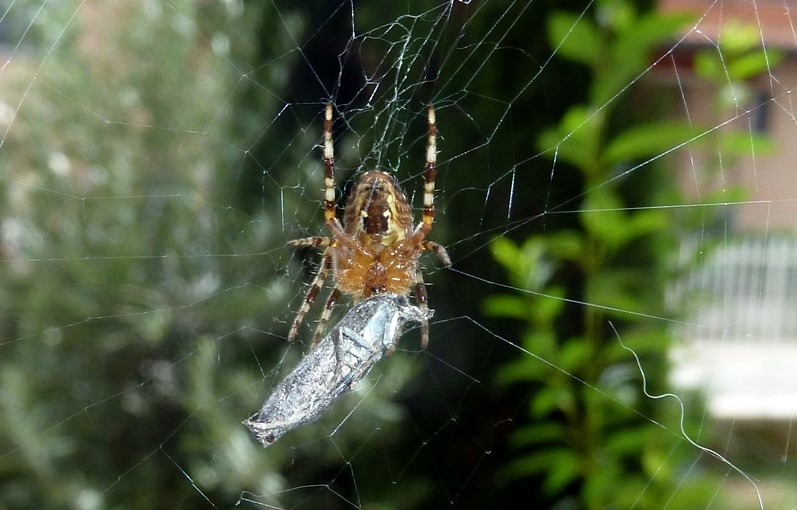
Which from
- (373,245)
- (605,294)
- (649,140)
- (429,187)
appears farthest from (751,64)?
(373,245)

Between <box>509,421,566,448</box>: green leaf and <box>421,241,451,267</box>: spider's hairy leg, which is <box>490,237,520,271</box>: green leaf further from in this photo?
<box>509,421,566,448</box>: green leaf

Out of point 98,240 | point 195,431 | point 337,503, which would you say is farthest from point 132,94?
point 337,503

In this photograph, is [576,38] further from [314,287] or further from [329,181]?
[314,287]

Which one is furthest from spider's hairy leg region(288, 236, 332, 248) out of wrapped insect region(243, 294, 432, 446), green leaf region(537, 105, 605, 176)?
green leaf region(537, 105, 605, 176)

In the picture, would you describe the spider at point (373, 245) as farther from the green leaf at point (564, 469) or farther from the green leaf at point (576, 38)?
the green leaf at point (564, 469)

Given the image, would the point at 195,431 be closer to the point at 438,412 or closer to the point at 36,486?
the point at 36,486

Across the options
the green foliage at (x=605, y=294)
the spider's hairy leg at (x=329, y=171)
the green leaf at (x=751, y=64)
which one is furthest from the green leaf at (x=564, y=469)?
the green leaf at (x=751, y=64)
